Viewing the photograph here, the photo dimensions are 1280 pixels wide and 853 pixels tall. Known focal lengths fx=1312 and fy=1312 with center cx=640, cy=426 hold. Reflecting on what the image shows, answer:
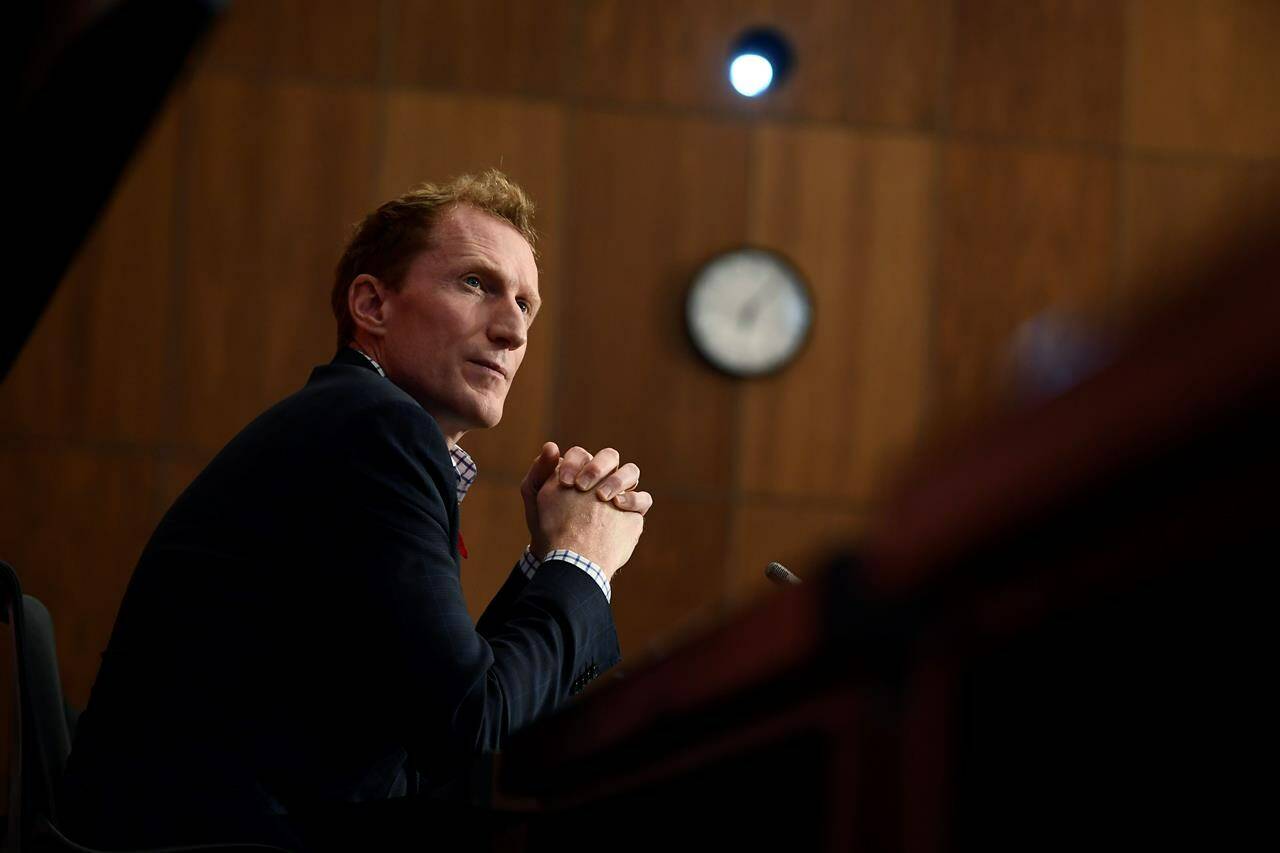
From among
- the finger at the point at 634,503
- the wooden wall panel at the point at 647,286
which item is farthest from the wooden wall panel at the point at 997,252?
the finger at the point at 634,503

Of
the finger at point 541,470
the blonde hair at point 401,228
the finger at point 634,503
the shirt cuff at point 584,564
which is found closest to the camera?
the shirt cuff at point 584,564

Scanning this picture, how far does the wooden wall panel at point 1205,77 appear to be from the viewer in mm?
4668

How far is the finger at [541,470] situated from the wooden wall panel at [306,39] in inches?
122

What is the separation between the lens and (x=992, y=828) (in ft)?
1.29

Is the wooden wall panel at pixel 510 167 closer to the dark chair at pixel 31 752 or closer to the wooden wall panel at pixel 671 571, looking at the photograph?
the wooden wall panel at pixel 671 571

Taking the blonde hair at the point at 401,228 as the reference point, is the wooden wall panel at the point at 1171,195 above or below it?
above

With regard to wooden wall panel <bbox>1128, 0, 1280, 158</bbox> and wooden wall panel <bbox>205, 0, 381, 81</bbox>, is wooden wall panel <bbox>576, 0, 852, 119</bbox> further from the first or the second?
wooden wall panel <bbox>1128, 0, 1280, 158</bbox>

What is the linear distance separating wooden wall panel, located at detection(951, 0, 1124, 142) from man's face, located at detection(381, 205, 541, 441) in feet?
10.6

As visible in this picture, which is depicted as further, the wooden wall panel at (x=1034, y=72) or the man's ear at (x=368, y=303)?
the wooden wall panel at (x=1034, y=72)

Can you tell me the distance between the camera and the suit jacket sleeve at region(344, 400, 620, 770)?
117cm

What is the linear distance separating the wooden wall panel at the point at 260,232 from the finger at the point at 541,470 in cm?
275

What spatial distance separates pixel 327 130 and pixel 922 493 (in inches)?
170

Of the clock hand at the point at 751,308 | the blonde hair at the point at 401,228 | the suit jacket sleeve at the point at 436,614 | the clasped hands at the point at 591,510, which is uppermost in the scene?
the clock hand at the point at 751,308

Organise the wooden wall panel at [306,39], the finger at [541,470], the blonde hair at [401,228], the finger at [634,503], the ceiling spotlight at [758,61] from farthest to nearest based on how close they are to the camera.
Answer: the ceiling spotlight at [758,61] < the wooden wall panel at [306,39] < the blonde hair at [401,228] < the finger at [541,470] < the finger at [634,503]
